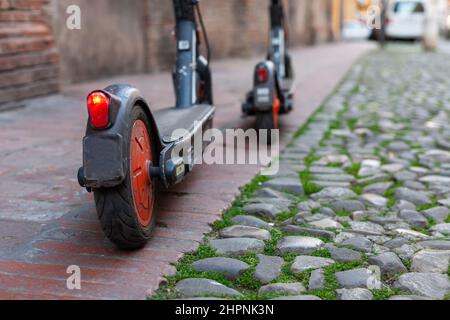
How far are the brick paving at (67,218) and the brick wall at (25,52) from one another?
33 cm

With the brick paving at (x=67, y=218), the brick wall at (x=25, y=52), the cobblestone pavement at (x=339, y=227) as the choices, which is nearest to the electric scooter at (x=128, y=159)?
the brick paving at (x=67, y=218)

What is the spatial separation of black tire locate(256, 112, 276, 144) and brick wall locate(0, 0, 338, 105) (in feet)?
7.91

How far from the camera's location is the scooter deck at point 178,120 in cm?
316

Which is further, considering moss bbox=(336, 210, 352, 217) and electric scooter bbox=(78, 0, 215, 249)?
moss bbox=(336, 210, 352, 217)

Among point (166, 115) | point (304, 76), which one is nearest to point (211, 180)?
point (166, 115)

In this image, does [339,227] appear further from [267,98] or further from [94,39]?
[94,39]

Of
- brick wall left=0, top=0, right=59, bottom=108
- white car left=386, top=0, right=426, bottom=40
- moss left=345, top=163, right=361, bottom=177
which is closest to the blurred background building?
brick wall left=0, top=0, right=59, bottom=108

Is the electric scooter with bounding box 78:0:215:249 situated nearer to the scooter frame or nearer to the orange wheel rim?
the orange wheel rim

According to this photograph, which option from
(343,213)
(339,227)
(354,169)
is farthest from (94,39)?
(339,227)

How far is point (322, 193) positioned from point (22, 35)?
148 inches

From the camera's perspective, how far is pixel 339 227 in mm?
3121

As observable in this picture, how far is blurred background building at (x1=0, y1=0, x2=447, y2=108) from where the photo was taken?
20.0 ft

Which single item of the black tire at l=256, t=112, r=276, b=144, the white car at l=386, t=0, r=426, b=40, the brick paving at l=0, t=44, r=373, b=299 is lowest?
the brick paving at l=0, t=44, r=373, b=299
